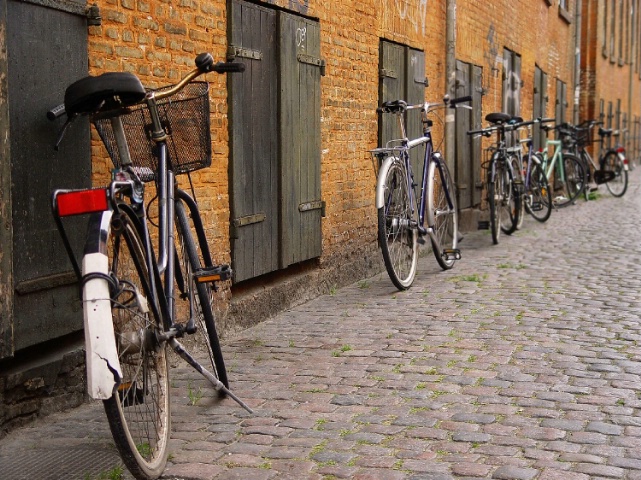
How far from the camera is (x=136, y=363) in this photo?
11.9 feet

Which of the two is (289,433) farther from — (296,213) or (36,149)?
(296,213)

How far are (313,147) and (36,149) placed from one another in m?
3.60

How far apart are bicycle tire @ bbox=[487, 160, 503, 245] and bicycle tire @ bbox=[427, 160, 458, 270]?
163cm

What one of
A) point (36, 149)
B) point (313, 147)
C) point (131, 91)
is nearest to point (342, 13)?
point (313, 147)

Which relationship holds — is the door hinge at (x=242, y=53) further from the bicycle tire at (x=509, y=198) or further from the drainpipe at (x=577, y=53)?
the drainpipe at (x=577, y=53)

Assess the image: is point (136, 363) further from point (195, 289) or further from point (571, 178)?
point (571, 178)

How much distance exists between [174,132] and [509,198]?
809 centimetres

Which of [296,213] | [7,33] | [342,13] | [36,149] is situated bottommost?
[296,213]

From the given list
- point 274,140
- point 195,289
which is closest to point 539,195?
point 274,140

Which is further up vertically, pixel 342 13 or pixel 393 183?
pixel 342 13

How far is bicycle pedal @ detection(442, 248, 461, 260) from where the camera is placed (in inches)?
364

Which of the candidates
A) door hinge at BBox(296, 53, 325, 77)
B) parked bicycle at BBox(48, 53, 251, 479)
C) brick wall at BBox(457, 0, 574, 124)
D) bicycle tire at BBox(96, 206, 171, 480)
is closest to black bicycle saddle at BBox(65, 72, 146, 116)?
parked bicycle at BBox(48, 53, 251, 479)

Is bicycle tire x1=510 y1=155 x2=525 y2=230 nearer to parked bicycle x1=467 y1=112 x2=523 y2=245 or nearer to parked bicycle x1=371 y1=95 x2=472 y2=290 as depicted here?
parked bicycle x1=467 y1=112 x2=523 y2=245

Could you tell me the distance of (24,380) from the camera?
446 centimetres
